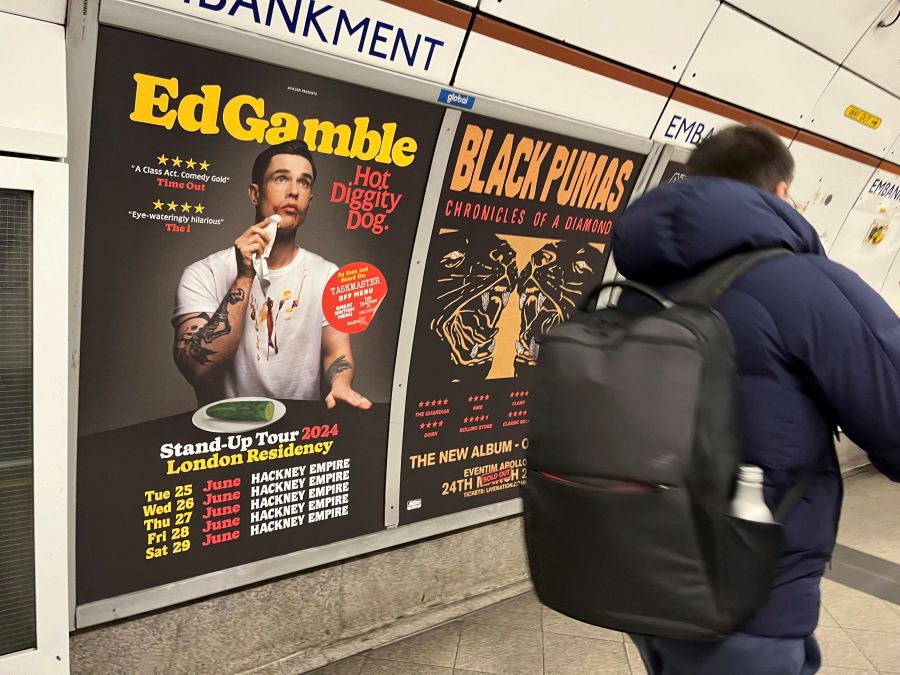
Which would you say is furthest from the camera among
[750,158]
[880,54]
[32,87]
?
[880,54]

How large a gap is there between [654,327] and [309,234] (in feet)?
5.54

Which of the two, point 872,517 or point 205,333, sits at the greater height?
point 205,333

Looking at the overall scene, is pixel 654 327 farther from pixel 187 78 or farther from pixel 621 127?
pixel 621 127

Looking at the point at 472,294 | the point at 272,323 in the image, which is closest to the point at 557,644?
the point at 472,294

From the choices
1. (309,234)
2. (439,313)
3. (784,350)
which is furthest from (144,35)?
(784,350)

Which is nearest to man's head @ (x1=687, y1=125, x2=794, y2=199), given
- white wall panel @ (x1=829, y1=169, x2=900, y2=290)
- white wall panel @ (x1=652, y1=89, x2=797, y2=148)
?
white wall panel @ (x1=652, y1=89, x2=797, y2=148)

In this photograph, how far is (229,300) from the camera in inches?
101

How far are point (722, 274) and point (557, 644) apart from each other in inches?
105

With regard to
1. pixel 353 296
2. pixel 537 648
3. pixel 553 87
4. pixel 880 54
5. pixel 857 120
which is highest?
pixel 880 54

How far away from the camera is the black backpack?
4.16 feet

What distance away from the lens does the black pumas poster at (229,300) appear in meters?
2.23

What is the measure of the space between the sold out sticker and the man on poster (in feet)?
0.12

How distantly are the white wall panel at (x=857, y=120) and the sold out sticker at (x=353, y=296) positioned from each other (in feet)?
10.4

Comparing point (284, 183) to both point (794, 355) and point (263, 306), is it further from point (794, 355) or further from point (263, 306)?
point (794, 355)
